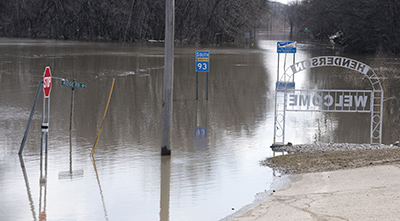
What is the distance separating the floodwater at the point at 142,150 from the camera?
807 centimetres

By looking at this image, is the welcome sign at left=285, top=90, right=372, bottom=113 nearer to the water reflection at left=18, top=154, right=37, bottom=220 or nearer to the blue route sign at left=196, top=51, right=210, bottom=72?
the blue route sign at left=196, top=51, right=210, bottom=72

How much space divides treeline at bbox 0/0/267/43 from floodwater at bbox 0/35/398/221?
48.6 m

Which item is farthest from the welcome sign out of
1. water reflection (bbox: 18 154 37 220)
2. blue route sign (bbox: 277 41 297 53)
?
water reflection (bbox: 18 154 37 220)

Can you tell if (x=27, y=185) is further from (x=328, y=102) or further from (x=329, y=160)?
(x=328, y=102)

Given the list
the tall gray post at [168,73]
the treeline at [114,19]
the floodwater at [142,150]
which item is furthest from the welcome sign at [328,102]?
the treeline at [114,19]

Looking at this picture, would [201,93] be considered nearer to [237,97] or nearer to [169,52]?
[237,97]

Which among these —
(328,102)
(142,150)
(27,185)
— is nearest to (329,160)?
(328,102)

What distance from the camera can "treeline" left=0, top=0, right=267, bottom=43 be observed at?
72.7 meters

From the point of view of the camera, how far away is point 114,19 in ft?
252

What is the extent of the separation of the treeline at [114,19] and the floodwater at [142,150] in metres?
48.6

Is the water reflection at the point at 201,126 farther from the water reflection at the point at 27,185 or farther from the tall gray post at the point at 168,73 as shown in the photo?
the water reflection at the point at 27,185

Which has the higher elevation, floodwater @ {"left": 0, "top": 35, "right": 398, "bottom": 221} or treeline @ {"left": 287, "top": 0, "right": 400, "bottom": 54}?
treeline @ {"left": 287, "top": 0, "right": 400, "bottom": 54}

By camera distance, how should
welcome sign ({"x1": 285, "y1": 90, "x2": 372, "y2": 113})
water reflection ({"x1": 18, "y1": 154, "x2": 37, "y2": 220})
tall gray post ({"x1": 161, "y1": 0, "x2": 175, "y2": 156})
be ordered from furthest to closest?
welcome sign ({"x1": 285, "y1": 90, "x2": 372, "y2": 113})
tall gray post ({"x1": 161, "y1": 0, "x2": 175, "y2": 156})
water reflection ({"x1": 18, "y1": 154, "x2": 37, "y2": 220})

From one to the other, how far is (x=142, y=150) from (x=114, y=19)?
67610 millimetres
